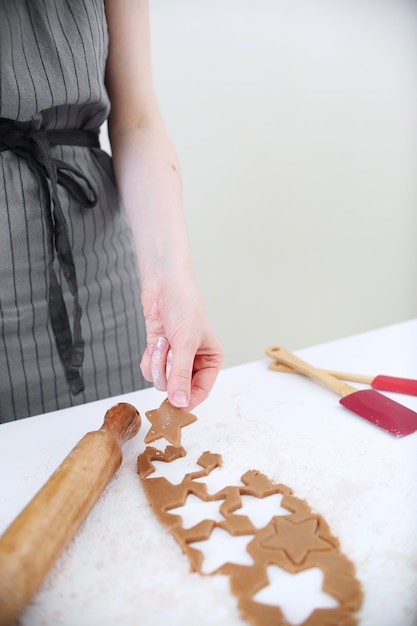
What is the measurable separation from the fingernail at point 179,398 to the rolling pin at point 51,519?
10 centimetres

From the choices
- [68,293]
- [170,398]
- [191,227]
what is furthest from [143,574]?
[191,227]

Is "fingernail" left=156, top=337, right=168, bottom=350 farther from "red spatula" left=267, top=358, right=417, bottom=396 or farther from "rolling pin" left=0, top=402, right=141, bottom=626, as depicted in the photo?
"red spatula" left=267, top=358, right=417, bottom=396

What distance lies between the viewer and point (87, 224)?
1.04 metres

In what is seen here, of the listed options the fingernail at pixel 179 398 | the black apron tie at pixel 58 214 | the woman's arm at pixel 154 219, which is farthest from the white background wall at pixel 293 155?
the fingernail at pixel 179 398

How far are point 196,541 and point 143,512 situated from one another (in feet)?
0.29

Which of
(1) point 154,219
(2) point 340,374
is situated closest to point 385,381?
(2) point 340,374

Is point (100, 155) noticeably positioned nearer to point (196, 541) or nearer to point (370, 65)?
point (196, 541)

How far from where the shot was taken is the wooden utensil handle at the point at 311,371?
0.96 metres

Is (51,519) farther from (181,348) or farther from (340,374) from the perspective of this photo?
(340,374)

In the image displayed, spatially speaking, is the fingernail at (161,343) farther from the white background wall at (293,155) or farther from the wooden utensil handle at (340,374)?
the white background wall at (293,155)

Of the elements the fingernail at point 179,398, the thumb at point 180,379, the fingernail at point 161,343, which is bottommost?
the fingernail at point 179,398

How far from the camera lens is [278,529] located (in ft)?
2.06

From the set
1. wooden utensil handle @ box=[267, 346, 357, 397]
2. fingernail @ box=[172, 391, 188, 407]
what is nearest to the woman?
fingernail @ box=[172, 391, 188, 407]

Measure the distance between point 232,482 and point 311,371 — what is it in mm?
335
